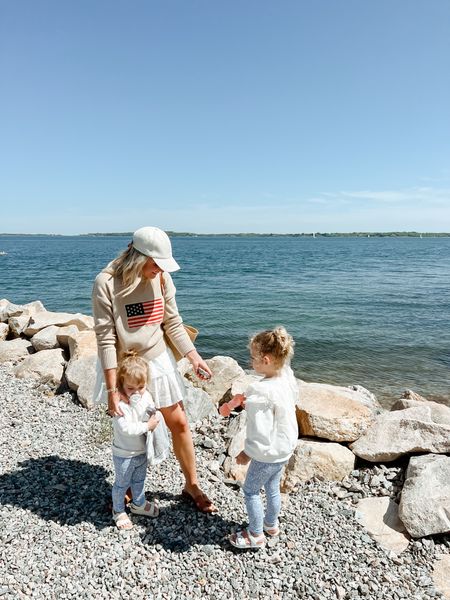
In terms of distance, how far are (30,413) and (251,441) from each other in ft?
13.9

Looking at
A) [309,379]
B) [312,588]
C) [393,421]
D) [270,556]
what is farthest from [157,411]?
[309,379]

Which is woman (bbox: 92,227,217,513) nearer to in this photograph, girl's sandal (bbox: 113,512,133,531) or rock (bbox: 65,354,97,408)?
girl's sandal (bbox: 113,512,133,531)

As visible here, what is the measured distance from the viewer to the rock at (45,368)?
7.46 meters

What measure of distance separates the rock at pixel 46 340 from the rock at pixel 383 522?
22.2ft

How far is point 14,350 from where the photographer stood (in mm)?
9055

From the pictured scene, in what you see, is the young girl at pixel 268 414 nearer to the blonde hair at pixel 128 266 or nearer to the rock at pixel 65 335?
the blonde hair at pixel 128 266

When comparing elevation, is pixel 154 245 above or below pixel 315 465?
above

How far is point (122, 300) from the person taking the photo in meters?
3.66

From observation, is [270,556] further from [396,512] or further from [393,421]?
[393,421]

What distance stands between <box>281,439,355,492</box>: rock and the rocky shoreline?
0.01 meters

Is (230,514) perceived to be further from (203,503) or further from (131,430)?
(131,430)

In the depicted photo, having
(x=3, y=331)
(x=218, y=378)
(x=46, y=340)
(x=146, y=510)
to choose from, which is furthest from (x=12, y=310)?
(x=146, y=510)

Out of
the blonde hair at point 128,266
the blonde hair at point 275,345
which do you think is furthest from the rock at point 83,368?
the blonde hair at point 275,345

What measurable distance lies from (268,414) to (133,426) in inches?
46.3
